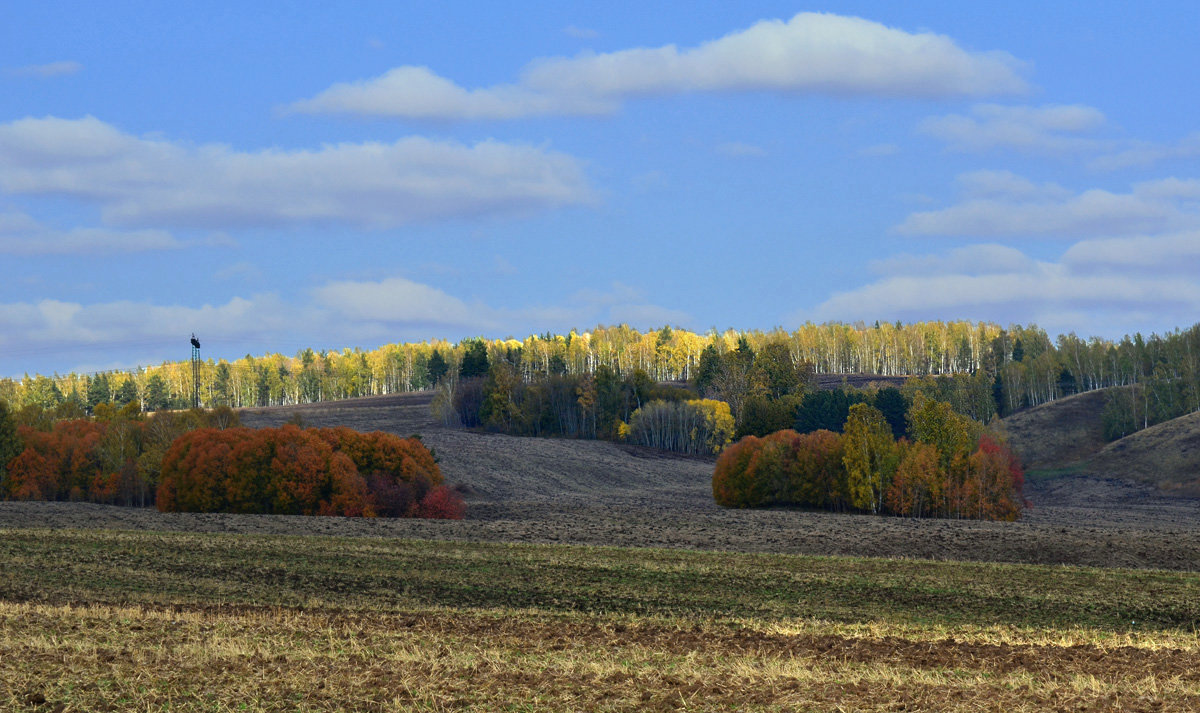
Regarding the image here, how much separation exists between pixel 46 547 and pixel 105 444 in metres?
58.5

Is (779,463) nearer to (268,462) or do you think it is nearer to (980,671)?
(268,462)

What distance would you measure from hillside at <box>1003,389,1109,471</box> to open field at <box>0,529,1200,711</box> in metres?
118

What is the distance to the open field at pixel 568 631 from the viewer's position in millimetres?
19141

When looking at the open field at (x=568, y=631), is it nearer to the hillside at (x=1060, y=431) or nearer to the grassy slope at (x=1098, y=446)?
the grassy slope at (x=1098, y=446)

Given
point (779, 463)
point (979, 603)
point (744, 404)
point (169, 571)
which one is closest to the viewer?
point (979, 603)

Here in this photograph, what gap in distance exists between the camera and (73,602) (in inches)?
1287

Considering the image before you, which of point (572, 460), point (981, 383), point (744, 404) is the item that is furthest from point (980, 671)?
point (981, 383)

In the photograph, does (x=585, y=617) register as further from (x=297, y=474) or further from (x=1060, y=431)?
(x=1060, y=431)

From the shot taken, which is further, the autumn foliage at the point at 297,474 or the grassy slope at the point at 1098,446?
the grassy slope at the point at 1098,446

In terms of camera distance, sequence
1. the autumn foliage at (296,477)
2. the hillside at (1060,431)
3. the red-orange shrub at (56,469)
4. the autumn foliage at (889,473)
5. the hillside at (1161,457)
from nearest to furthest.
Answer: the autumn foliage at (296,477) < the autumn foliage at (889,473) < the red-orange shrub at (56,469) < the hillside at (1161,457) < the hillside at (1060,431)

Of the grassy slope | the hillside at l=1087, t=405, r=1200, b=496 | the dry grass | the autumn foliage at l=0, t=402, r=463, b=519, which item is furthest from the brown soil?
the dry grass

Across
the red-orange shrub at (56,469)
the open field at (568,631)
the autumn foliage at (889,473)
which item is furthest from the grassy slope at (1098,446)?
the red-orange shrub at (56,469)

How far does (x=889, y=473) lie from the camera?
89625 millimetres

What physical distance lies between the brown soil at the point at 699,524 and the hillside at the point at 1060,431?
1182 inches
